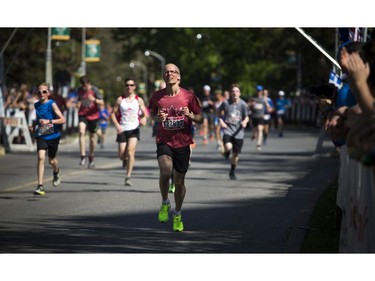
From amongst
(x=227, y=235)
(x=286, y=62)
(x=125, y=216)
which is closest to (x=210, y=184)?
(x=125, y=216)

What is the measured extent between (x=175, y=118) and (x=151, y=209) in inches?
98.7

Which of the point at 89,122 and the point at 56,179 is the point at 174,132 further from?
the point at 89,122

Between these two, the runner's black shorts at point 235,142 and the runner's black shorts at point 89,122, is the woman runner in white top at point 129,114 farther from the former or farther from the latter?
the runner's black shorts at point 89,122

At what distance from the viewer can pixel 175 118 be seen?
1277cm

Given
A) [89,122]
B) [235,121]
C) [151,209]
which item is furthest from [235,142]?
[151,209]

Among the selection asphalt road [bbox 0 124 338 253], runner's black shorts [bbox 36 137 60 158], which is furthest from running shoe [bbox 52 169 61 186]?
runner's black shorts [bbox 36 137 60 158]

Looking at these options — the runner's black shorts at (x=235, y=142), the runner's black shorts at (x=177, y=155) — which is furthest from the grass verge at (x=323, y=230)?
the runner's black shorts at (x=235, y=142)

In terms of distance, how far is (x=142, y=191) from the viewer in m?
18.1

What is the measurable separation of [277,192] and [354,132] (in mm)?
11113

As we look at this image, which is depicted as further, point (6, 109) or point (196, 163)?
point (6, 109)

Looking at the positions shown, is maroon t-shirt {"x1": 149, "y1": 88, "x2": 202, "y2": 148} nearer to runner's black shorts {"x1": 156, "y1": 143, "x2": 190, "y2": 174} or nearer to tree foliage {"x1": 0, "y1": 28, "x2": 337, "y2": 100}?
runner's black shorts {"x1": 156, "y1": 143, "x2": 190, "y2": 174}

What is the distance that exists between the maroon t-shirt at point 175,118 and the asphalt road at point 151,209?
99cm

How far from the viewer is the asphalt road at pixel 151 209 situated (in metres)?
11.0

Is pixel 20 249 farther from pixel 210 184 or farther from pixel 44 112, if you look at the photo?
pixel 210 184
